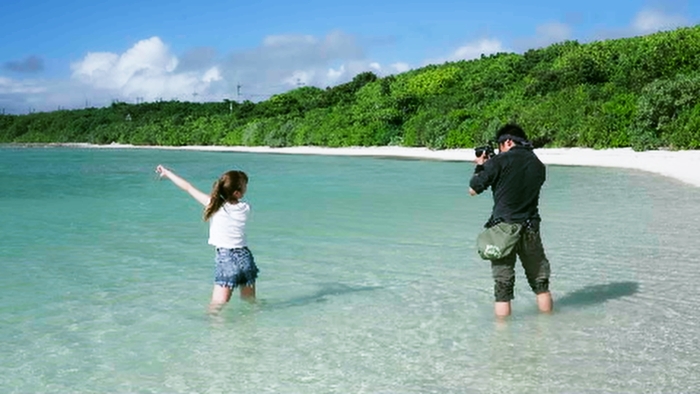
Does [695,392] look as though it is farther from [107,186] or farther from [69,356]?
[107,186]

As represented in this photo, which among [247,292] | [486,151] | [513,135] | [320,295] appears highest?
[513,135]

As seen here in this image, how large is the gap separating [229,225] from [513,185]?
8.78 feet

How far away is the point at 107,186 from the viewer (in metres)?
32.8

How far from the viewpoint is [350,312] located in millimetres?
8414

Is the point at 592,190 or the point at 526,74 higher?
the point at 526,74

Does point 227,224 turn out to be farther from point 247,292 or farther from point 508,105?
point 508,105

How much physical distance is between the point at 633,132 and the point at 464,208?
2958cm

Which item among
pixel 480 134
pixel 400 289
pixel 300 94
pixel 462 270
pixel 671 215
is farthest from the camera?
pixel 300 94

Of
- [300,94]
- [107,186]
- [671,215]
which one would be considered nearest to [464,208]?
[671,215]

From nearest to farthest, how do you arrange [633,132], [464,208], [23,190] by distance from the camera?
[464,208] → [23,190] → [633,132]

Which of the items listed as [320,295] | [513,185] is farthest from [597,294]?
[320,295]

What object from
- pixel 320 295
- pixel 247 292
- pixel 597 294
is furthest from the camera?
pixel 320 295

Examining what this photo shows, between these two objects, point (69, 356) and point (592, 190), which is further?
point (592, 190)

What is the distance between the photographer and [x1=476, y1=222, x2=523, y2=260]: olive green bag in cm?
714
